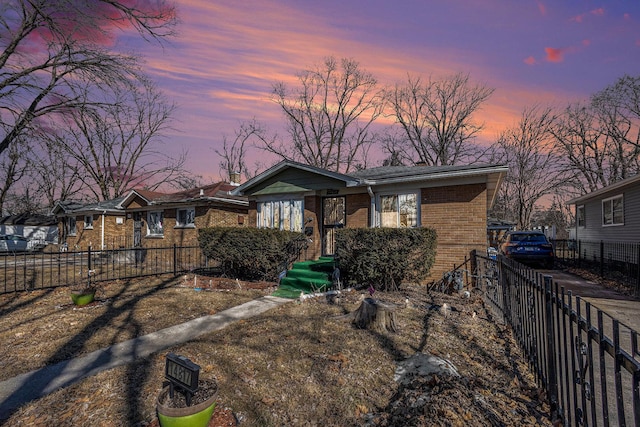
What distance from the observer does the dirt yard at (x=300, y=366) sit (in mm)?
3266

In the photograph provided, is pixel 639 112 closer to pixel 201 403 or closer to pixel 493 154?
pixel 493 154

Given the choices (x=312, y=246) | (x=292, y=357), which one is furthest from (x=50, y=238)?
(x=292, y=357)

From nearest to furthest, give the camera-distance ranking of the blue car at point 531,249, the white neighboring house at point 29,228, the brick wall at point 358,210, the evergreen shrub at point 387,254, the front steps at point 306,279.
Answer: the evergreen shrub at point 387,254 → the front steps at point 306,279 → the brick wall at point 358,210 → the blue car at point 531,249 → the white neighboring house at point 29,228

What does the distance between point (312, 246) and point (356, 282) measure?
3.59 m

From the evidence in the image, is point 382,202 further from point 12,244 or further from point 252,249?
point 12,244

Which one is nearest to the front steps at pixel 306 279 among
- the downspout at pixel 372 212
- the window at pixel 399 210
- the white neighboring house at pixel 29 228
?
the downspout at pixel 372 212

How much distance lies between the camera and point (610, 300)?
362 inches

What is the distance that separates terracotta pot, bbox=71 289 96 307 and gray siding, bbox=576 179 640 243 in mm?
18899

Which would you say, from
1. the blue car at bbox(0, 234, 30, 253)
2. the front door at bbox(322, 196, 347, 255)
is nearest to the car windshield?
the front door at bbox(322, 196, 347, 255)

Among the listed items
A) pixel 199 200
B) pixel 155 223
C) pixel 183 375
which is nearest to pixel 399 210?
pixel 183 375

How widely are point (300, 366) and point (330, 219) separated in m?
8.47

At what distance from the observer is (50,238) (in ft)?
111

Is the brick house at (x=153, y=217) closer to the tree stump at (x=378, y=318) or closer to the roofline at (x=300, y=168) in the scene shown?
the roofline at (x=300, y=168)

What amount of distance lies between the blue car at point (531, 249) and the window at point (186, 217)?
15525mm
